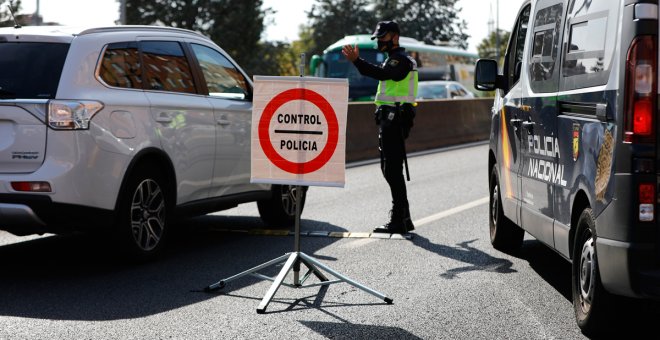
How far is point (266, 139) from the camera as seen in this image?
25.3 ft

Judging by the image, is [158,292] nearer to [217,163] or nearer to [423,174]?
[217,163]

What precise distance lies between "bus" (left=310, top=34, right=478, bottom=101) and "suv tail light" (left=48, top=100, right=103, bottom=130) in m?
16.6

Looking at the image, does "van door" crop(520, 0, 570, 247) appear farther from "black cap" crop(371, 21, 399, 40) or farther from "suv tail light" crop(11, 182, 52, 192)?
"suv tail light" crop(11, 182, 52, 192)

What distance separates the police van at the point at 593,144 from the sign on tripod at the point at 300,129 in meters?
1.30

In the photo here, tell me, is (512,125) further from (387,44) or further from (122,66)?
(122,66)

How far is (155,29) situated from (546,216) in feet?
12.4

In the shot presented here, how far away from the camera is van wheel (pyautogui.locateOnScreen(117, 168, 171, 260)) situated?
8555 millimetres

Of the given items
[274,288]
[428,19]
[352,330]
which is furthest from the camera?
[428,19]

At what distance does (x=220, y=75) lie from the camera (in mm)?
10320

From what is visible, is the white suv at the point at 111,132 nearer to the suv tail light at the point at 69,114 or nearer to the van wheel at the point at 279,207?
the suv tail light at the point at 69,114

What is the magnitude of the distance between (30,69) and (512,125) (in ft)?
11.3

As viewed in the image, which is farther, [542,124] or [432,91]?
[432,91]

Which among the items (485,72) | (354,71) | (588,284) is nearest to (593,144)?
(588,284)

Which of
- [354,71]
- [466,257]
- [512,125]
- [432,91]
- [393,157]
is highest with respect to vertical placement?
[512,125]
